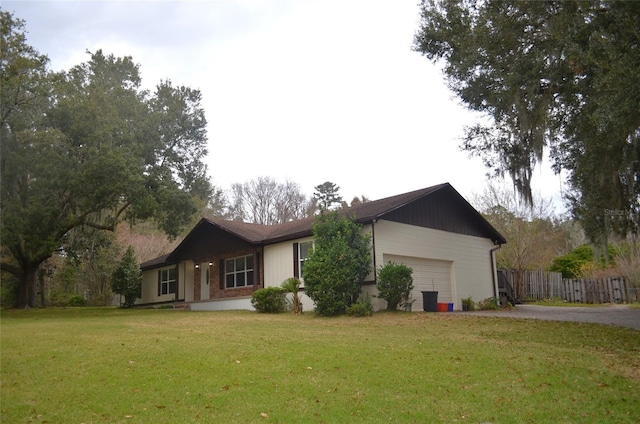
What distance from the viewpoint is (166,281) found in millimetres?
26500

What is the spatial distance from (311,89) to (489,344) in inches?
477

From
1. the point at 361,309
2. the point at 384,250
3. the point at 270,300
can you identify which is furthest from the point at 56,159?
the point at 384,250

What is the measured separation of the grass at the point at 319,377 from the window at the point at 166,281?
15181 millimetres

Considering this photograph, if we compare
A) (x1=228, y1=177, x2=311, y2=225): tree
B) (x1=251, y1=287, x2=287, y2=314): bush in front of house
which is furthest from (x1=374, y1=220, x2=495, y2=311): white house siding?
(x1=228, y1=177, x2=311, y2=225): tree

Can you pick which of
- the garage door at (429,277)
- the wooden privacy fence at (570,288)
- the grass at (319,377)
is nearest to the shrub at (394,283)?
the garage door at (429,277)

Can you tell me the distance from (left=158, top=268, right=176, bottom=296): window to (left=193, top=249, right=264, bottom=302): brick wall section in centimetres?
223

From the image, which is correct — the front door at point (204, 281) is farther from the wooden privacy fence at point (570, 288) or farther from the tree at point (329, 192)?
the tree at point (329, 192)

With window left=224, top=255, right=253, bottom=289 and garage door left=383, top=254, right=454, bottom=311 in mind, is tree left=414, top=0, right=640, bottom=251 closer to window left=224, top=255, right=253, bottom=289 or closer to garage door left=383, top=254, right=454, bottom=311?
garage door left=383, top=254, right=454, bottom=311

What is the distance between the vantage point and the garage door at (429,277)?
1764 centimetres

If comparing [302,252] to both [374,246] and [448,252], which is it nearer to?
[374,246]

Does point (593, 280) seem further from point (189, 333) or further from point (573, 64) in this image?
point (189, 333)

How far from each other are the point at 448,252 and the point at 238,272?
8.81 m

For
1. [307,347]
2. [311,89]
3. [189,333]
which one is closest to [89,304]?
[311,89]

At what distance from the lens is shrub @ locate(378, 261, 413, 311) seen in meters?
15.3
